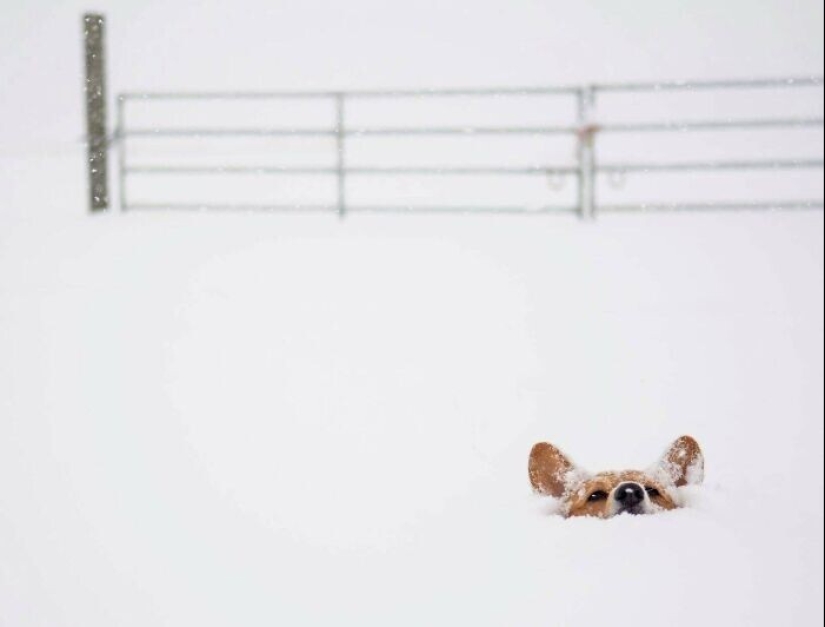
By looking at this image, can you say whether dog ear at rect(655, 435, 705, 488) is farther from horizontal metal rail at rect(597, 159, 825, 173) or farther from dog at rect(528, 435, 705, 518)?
horizontal metal rail at rect(597, 159, 825, 173)

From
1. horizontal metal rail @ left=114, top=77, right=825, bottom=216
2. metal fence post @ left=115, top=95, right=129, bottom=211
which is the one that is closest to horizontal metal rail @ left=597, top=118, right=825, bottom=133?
horizontal metal rail @ left=114, top=77, right=825, bottom=216

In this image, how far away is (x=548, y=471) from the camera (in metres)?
2.02

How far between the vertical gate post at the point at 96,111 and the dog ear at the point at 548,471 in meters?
5.45

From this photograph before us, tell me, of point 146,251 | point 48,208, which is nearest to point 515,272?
point 146,251

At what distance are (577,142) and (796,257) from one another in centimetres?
222

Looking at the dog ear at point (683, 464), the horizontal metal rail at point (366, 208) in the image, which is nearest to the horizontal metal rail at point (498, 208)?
the horizontal metal rail at point (366, 208)

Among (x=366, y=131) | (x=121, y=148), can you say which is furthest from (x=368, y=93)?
(x=121, y=148)

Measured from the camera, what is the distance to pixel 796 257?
4.24 m

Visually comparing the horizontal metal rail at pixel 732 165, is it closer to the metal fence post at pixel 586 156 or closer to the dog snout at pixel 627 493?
the metal fence post at pixel 586 156

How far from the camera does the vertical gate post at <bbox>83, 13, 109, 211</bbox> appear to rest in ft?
20.9

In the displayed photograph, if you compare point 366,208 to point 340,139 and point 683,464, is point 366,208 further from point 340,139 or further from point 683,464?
point 683,464

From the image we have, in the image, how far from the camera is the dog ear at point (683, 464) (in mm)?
2033

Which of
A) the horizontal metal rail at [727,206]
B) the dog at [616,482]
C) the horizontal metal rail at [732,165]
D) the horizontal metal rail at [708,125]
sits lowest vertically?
the dog at [616,482]

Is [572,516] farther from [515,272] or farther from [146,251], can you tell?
[146,251]
